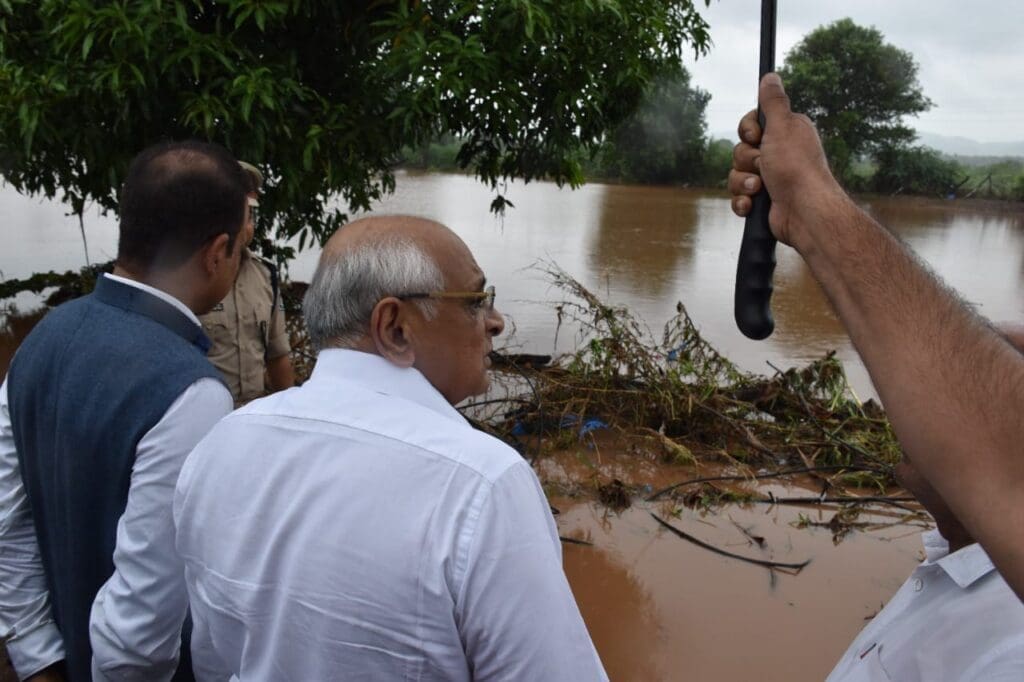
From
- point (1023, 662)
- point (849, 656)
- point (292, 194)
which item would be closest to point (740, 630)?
point (849, 656)

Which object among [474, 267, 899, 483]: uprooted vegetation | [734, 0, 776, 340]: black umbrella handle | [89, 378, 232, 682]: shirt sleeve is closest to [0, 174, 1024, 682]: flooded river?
[734, 0, 776, 340]: black umbrella handle

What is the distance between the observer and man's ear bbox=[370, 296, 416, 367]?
4.13 feet

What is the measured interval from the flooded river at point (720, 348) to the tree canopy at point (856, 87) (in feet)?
36.3

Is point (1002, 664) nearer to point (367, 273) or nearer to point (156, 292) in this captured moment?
point (367, 273)

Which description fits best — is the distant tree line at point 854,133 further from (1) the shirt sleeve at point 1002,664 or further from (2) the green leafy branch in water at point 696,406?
(1) the shirt sleeve at point 1002,664

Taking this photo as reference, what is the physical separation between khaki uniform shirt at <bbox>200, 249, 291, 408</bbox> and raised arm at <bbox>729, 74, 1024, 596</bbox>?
99.2 inches

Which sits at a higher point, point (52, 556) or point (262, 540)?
point (262, 540)

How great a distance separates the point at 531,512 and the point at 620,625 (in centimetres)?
264

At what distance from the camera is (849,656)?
5.37 ft

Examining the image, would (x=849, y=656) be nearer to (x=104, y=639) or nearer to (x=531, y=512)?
(x=531, y=512)

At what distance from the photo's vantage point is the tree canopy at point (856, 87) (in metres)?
29.9

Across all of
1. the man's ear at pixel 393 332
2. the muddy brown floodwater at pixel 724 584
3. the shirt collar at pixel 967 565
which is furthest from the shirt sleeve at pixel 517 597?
the muddy brown floodwater at pixel 724 584

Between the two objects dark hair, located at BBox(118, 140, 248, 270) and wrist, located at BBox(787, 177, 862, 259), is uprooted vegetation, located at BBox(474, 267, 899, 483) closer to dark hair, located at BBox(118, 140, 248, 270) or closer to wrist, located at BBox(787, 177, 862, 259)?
dark hair, located at BBox(118, 140, 248, 270)

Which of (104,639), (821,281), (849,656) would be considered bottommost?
(849,656)
